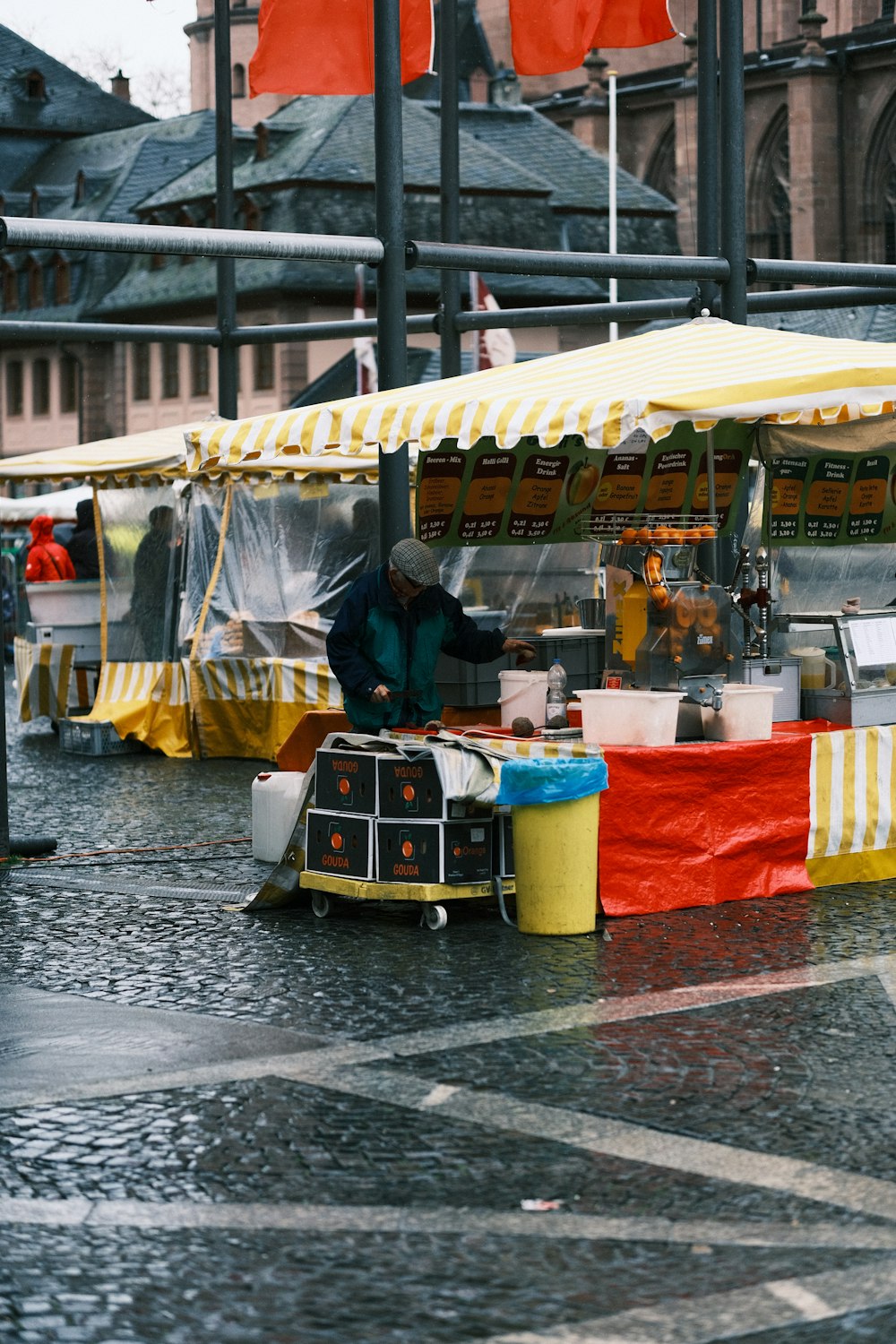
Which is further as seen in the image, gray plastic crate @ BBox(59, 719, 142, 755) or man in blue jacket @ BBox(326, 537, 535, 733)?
gray plastic crate @ BBox(59, 719, 142, 755)

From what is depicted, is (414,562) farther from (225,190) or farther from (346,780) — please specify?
(225,190)

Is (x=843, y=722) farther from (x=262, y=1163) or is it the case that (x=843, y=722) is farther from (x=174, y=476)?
(x=174, y=476)

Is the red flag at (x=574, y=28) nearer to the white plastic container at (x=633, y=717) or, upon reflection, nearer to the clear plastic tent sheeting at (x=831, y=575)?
the clear plastic tent sheeting at (x=831, y=575)

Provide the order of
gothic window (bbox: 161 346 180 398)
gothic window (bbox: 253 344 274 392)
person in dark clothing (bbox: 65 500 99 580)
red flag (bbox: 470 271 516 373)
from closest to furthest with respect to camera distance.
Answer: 1. person in dark clothing (bbox: 65 500 99 580)
2. red flag (bbox: 470 271 516 373)
3. gothic window (bbox: 253 344 274 392)
4. gothic window (bbox: 161 346 180 398)

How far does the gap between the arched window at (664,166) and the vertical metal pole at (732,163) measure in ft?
173

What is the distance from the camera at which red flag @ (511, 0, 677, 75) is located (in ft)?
52.5

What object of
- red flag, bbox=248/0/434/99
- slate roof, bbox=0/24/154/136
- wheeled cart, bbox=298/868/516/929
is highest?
slate roof, bbox=0/24/154/136

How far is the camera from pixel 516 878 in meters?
9.82

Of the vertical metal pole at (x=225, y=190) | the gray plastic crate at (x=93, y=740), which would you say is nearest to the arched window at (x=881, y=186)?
the vertical metal pole at (x=225, y=190)

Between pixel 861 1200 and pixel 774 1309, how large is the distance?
2.80 ft

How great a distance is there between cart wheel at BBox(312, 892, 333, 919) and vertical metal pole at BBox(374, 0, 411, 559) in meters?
2.29

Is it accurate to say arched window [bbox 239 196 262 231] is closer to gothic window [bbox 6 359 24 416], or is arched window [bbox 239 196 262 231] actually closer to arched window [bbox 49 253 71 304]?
arched window [bbox 49 253 71 304]

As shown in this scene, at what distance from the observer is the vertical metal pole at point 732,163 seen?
45.8 ft

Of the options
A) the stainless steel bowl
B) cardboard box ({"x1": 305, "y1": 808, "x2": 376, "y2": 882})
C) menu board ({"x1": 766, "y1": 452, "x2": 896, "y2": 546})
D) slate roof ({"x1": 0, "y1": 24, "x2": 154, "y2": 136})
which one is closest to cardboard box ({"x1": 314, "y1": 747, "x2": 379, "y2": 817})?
cardboard box ({"x1": 305, "y1": 808, "x2": 376, "y2": 882})
